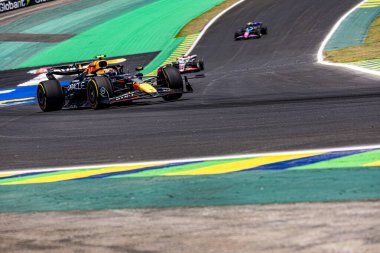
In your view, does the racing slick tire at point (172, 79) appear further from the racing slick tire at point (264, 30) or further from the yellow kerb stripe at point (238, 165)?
the racing slick tire at point (264, 30)

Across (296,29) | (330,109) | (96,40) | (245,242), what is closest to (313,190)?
(245,242)

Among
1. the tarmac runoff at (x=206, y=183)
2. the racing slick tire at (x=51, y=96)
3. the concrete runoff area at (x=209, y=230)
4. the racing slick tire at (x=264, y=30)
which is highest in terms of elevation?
the concrete runoff area at (x=209, y=230)

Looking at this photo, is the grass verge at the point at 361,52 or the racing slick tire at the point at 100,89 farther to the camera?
the grass verge at the point at 361,52

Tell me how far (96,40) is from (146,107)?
27.6 meters

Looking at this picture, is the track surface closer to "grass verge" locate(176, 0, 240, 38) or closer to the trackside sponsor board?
"grass verge" locate(176, 0, 240, 38)

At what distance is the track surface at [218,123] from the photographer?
10.6 metres

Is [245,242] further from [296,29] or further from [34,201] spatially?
[296,29]

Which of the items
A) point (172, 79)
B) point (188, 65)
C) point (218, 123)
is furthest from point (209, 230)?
point (188, 65)

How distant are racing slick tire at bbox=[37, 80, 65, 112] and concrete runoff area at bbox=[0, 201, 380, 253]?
1437cm

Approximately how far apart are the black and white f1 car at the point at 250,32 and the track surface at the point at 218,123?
12611 millimetres

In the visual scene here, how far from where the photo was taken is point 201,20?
47094 millimetres

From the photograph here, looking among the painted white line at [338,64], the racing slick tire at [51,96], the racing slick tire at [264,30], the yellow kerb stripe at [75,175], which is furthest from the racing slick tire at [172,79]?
the racing slick tire at [264,30]

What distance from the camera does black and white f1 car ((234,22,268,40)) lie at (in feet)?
132

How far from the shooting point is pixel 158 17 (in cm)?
4859
